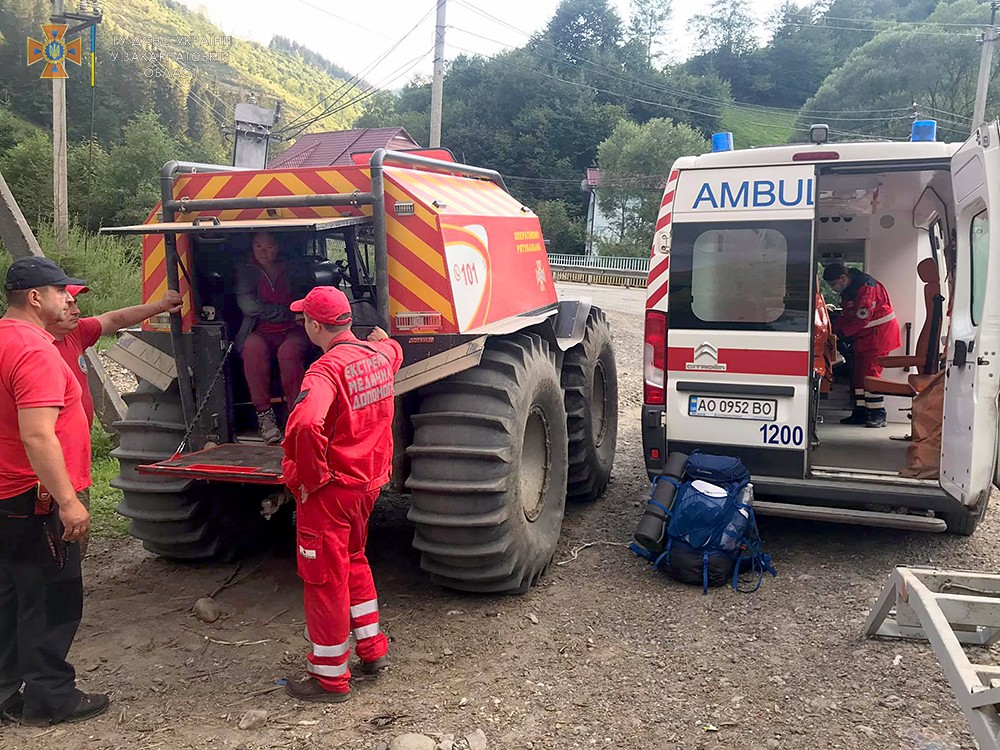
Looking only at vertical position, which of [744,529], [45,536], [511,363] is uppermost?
[511,363]

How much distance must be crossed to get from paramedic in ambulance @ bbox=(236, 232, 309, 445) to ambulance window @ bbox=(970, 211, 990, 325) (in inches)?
147

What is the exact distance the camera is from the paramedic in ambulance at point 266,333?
14.7ft

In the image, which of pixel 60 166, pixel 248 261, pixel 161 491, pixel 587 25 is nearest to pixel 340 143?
pixel 60 166

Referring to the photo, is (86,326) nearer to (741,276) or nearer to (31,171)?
(741,276)

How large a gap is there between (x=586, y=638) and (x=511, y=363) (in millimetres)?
1488

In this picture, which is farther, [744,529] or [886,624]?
[744,529]

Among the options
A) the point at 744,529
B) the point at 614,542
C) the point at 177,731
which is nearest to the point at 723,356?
the point at 744,529

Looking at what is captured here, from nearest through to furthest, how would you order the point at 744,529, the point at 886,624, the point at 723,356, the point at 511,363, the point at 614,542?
the point at 886,624, the point at 511,363, the point at 744,529, the point at 723,356, the point at 614,542

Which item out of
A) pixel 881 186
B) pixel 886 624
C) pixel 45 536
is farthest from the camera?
pixel 881 186

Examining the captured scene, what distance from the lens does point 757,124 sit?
68812 millimetres

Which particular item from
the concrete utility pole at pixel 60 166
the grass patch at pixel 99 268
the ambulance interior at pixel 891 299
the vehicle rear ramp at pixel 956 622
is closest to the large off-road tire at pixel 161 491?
the vehicle rear ramp at pixel 956 622

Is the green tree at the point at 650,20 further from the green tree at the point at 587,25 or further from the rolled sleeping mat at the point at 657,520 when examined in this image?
the rolled sleeping mat at the point at 657,520

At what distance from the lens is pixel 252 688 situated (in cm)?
355

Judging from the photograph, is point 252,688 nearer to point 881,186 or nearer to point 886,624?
point 886,624
